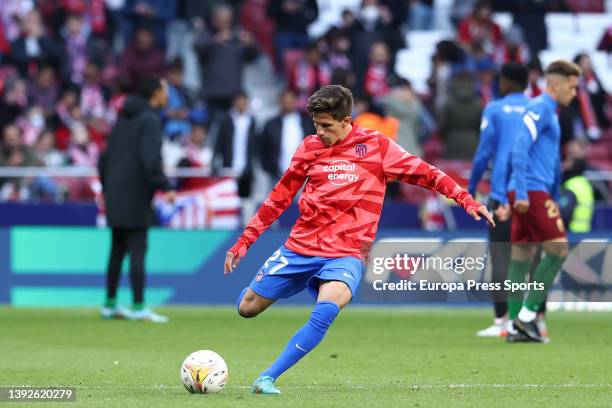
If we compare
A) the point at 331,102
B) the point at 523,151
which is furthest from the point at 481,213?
the point at 523,151

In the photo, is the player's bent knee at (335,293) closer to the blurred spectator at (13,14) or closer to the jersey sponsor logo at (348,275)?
the jersey sponsor logo at (348,275)

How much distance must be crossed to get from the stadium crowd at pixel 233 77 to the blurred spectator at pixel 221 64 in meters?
0.02

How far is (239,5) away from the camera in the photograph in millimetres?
23312

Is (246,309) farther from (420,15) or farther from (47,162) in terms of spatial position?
(420,15)

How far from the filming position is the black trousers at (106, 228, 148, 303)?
567 inches

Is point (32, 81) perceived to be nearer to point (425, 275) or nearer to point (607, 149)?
point (607, 149)

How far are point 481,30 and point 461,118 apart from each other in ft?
11.0

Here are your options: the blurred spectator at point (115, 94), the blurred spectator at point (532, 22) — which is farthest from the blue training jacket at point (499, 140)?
the blurred spectator at point (532, 22)

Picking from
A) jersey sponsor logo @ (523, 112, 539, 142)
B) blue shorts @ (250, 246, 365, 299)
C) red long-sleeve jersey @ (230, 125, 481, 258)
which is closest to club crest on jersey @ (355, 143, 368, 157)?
A: red long-sleeve jersey @ (230, 125, 481, 258)

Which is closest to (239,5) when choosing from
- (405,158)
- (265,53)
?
(265,53)

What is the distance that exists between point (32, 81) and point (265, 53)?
151 inches

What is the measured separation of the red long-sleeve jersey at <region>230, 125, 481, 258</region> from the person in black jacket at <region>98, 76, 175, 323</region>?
18.2 ft

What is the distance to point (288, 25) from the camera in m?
22.9

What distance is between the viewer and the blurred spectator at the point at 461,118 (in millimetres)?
19938
